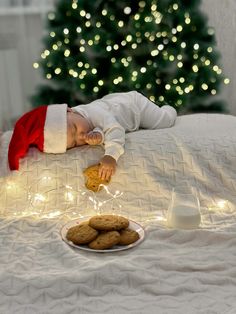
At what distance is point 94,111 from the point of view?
1815mm

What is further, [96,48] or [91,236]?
[96,48]

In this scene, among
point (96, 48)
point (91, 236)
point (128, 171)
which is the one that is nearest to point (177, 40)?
point (96, 48)

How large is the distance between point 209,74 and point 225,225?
1.20m

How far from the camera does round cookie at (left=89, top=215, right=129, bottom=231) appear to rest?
4.38 ft

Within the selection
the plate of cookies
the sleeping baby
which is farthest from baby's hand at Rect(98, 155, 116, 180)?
the plate of cookies

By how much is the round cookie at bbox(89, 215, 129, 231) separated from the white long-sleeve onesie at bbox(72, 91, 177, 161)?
324 millimetres

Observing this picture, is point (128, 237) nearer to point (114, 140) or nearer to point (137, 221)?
point (137, 221)

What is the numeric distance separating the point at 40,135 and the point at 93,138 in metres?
0.19

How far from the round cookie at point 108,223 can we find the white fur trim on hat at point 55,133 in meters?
0.41

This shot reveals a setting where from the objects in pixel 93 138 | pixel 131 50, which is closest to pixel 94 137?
pixel 93 138

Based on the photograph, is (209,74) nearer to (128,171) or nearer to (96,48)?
(96,48)

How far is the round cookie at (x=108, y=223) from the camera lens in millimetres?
1335

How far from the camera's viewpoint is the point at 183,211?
1435mm

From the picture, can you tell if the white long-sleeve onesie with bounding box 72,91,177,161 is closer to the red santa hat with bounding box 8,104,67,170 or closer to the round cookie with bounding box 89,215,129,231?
the red santa hat with bounding box 8,104,67,170
